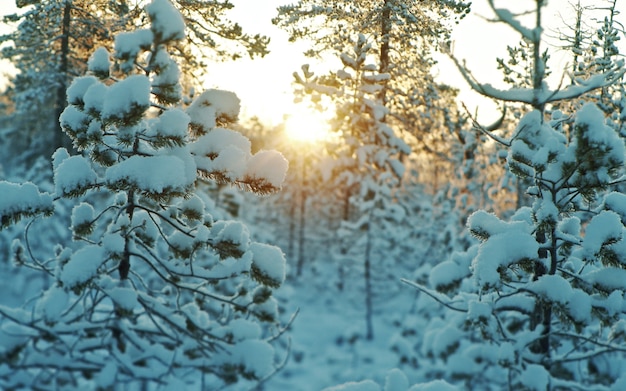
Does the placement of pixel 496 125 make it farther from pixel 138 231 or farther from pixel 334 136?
pixel 334 136

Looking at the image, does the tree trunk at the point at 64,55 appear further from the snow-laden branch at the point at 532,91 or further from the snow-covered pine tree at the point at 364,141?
the snow-laden branch at the point at 532,91

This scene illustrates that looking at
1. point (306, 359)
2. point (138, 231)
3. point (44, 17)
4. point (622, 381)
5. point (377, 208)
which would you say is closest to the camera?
point (622, 381)

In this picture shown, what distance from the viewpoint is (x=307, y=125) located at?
14.2 meters

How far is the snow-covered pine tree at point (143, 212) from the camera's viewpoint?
3.82 meters

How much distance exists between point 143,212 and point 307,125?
371 inches

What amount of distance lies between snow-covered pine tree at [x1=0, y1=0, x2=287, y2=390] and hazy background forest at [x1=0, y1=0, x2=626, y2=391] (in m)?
0.02

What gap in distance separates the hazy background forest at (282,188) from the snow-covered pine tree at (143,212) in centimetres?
2

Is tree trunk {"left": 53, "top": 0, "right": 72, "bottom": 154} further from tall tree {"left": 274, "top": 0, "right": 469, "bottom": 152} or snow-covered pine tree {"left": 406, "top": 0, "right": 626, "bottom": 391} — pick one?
snow-covered pine tree {"left": 406, "top": 0, "right": 626, "bottom": 391}

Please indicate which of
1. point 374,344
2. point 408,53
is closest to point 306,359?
point 374,344

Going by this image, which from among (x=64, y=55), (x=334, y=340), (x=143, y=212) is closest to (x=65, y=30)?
(x=64, y=55)

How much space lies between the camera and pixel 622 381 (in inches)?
183

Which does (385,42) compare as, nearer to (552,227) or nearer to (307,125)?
(307,125)

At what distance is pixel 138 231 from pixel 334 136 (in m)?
9.26

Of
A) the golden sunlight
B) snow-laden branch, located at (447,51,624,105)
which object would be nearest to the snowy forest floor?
the golden sunlight
